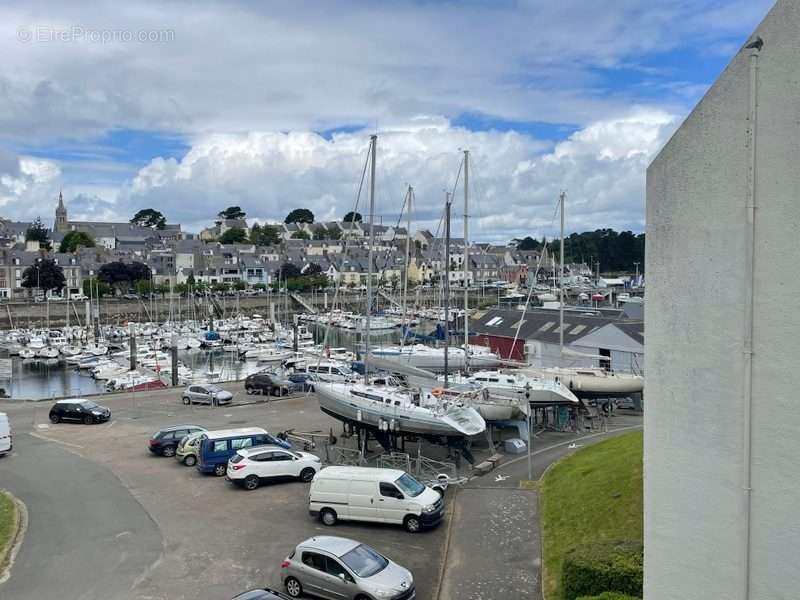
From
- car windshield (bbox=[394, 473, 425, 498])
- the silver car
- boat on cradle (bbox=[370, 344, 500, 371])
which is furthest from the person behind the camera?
boat on cradle (bbox=[370, 344, 500, 371])

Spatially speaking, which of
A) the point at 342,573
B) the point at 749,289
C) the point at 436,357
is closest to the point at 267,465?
the point at 342,573

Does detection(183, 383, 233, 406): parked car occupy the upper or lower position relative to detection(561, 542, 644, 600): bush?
lower

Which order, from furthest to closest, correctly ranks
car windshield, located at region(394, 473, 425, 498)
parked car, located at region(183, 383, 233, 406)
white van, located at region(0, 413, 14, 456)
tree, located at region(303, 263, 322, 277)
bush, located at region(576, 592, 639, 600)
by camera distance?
tree, located at region(303, 263, 322, 277)
parked car, located at region(183, 383, 233, 406)
white van, located at region(0, 413, 14, 456)
car windshield, located at region(394, 473, 425, 498)
bush, located at region(576, 592, 639, 600)

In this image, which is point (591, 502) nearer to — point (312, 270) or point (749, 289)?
point (749, 289)

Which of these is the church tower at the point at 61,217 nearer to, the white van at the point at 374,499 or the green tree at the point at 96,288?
the green tree at the point at 96,288

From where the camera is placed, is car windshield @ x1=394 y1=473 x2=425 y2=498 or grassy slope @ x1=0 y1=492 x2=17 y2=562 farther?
car windshield @ x1=394 y1=473 x2=425 y2=498

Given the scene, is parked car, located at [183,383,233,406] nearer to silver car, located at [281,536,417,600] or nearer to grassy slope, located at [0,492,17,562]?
grassy slope, located at [0,492,17,562]

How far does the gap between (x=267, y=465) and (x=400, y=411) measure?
4922mm

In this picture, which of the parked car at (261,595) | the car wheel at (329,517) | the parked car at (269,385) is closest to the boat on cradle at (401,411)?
the car wheel at (329,517)

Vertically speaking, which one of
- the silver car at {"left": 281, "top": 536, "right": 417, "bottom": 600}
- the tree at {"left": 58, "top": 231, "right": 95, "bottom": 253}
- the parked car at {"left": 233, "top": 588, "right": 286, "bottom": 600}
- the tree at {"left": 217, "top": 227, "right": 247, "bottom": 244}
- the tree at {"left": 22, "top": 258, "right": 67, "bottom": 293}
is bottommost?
the silver car at {"left": 281, "top": 536, "right": 417, "bottom": 600}

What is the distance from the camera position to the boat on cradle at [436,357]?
4412 centimetres

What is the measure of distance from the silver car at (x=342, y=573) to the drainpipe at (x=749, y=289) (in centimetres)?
724

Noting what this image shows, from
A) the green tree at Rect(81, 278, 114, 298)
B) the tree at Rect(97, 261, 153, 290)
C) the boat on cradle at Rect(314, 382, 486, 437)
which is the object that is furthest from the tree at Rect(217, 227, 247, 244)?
the boat on cradle at Rect(314, 382, 486, 437)

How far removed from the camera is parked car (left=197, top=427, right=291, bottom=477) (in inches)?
914
